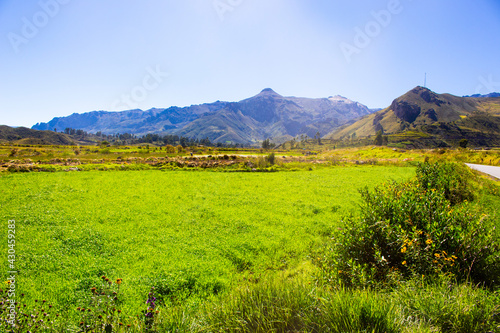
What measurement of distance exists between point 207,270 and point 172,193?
31.4ft

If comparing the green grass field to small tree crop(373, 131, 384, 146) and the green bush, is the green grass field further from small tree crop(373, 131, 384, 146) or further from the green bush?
small tree crop(373, 131, 384, 146)

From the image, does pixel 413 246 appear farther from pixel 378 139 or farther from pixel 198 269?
pixel 378 139

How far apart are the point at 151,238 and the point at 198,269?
2.70 m

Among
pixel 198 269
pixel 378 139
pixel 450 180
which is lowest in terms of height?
pixel 198 269

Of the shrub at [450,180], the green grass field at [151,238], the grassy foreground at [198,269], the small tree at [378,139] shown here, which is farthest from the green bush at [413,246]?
the small tree at [378,139]

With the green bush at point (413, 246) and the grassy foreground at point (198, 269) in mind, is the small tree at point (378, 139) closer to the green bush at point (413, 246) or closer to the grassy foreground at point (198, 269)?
the grassy foreground at point (198, 269)

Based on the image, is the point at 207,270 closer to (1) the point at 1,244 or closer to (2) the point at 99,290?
(2) the point at 99,290

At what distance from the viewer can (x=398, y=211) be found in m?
4.38

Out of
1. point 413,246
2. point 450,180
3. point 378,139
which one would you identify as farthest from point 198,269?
point 378,139

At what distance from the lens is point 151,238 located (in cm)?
749

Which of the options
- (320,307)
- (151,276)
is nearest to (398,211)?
(320,307)

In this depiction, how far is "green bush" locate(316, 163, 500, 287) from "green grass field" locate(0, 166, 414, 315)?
2.62m

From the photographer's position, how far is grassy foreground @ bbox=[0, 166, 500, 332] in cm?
273

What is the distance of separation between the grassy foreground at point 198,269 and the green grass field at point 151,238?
4 centimetres
